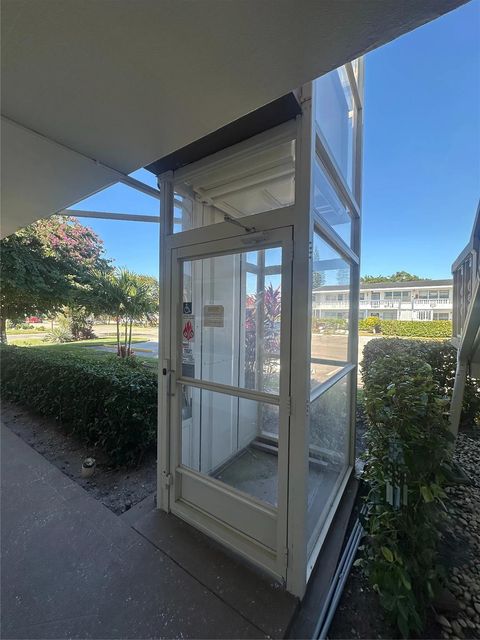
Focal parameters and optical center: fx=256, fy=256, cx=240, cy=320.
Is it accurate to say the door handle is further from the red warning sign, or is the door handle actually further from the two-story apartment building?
the two-story apartment building

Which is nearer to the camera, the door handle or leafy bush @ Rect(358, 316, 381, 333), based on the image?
the door handle

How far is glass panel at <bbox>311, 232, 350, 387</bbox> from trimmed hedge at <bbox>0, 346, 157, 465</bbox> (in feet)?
6.21

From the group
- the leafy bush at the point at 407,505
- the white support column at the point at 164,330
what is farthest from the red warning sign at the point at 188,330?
the leafy bush at the point at 407,505

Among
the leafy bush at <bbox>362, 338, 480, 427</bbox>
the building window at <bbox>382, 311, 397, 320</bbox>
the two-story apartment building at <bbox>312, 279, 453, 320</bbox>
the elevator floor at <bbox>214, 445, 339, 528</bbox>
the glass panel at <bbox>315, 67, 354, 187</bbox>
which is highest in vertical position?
the glass panel at <bbox>315, 67, 354, 187</bbox>

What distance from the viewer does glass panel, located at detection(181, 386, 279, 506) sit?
201 centimetres

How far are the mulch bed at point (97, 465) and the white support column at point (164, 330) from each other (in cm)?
43

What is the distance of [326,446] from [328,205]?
188cm

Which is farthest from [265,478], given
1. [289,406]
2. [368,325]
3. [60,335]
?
[60,335]

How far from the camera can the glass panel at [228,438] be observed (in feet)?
6.58

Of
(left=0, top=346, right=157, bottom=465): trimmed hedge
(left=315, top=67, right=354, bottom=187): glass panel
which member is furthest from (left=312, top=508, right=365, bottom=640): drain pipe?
(left=315, top=67, right=354, bottom=187): glass panel

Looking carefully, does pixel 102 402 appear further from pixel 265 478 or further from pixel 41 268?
pixel 41 268

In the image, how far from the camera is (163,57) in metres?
0.97

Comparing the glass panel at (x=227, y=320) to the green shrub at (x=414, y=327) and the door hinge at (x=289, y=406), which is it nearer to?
the door hinge at (x=289, y=406)

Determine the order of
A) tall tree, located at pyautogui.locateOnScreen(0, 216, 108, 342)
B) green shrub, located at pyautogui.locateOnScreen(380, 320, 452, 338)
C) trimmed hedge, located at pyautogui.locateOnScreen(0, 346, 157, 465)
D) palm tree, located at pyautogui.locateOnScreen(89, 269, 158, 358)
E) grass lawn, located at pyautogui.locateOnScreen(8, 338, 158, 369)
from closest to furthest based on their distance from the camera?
trimmed hedge, located at pyautogui.locateOnScreen(0, 346, 157, 465) < tall tree, located at pyautogui.locateOnScreen(0, 216, 108, 342) < grass lawn, located at pyautogui.locateOnScreen(8, 338, 158, 369) < palm tree, located at pyautogui.locateOnScreen(89, 269, 158, 358) < green shrub, located at pyautogui.locateOnScreen(380, 320, 452, 338)
